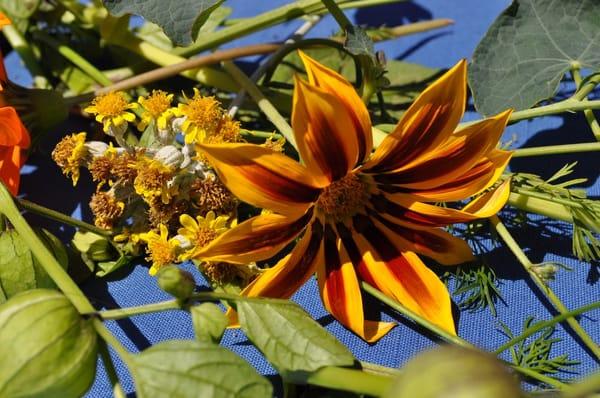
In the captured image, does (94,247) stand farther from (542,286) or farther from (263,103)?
(542,286)

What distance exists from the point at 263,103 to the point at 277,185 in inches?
6.8

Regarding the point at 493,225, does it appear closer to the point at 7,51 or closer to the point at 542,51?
the point at 542,51

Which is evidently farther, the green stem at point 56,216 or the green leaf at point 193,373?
the green stem at point 56,216

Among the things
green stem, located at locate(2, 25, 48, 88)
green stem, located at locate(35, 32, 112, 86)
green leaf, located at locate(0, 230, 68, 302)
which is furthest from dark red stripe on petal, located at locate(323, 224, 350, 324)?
green stem, located at locate(2, 25, 48, 88)

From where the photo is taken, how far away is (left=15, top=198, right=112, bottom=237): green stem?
0.55m

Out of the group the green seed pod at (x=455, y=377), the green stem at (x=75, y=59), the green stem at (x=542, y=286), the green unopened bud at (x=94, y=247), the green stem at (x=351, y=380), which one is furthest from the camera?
the green stem at (x=75, y=59)

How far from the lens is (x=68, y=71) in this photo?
816 millimetres

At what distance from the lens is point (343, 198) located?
560mm

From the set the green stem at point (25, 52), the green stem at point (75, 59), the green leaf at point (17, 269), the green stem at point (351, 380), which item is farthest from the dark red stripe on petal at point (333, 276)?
the green stem at point (25, 52)

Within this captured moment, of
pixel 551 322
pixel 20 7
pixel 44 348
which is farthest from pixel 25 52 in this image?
pixel 551 322

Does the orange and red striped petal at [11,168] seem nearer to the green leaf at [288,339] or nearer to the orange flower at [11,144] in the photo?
the orange flower at [11,144]

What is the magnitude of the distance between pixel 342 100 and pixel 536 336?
0.76 feet

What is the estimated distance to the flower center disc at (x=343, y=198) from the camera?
1.80 feet

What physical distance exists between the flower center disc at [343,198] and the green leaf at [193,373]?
0.17m
